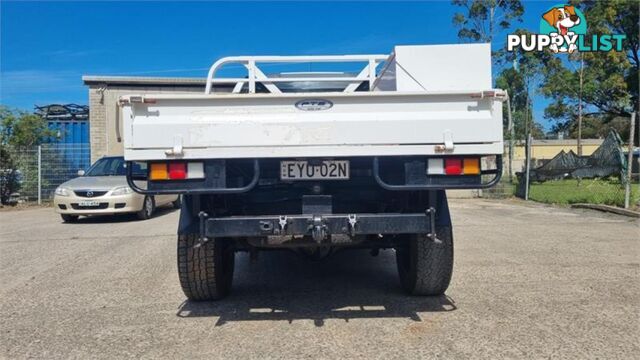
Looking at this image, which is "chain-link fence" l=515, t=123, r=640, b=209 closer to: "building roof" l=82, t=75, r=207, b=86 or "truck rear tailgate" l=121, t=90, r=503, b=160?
"truck rear tailgate" l=121, t=90, r=503, b=160

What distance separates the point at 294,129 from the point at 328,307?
167 cm

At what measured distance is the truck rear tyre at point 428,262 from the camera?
4441 millimetres

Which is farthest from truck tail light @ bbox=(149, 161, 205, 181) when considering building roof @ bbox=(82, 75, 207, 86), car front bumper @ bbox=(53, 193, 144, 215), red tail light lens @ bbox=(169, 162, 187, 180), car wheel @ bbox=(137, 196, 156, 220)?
building roof @ bbox=(82, 75, 207, 86)

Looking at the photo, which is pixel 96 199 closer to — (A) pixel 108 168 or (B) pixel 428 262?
(A) pixel 108 168

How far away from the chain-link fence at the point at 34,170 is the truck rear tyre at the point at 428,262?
1559 centimetres

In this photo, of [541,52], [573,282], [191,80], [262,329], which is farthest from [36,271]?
[541,52]

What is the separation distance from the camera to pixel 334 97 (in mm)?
3816

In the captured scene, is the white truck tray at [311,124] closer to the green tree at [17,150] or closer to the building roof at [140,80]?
the green tree at [17,150]

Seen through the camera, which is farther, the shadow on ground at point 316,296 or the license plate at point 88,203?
the license plate at point 88,203

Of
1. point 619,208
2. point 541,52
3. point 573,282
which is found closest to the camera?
point 573,282

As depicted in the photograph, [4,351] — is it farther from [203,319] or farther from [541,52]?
[541,52]

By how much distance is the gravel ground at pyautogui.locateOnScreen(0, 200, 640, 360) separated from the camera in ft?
12.0

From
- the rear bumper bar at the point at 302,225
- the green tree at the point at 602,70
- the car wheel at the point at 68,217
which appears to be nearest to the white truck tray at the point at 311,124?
the rear bumper bar at the point at 302,225

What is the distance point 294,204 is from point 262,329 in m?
0.97
